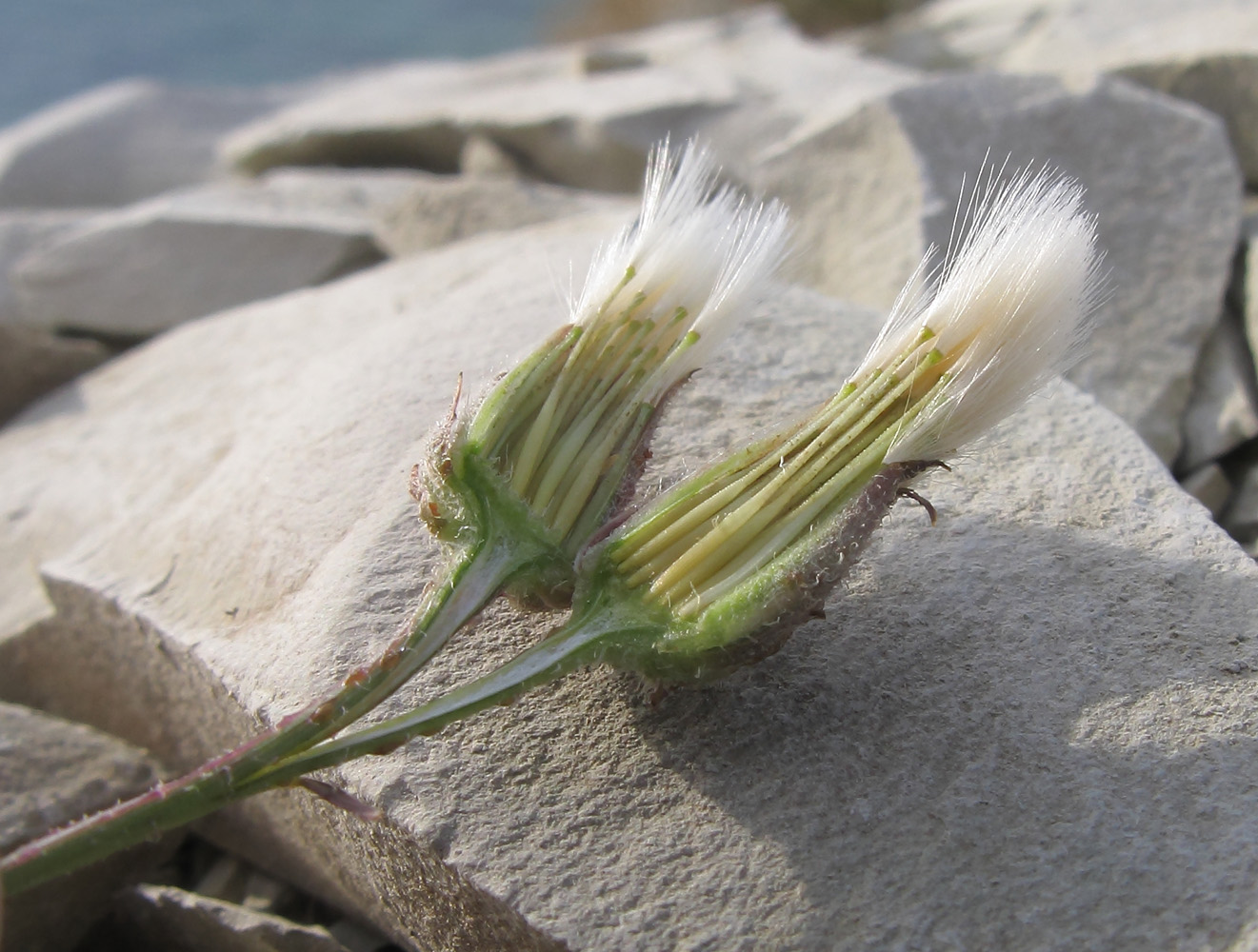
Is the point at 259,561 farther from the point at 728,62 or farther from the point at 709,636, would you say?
the point at 728,62

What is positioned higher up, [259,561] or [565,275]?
[565,275]

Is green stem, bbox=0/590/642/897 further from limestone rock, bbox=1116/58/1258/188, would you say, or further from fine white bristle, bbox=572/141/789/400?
limestone rock, bbox=1116/58/1258/188

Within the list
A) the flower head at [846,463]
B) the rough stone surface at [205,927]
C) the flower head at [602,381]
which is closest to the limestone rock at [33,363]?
the rough stone surface at [205,927]

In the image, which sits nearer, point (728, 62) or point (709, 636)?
point (709, 636)

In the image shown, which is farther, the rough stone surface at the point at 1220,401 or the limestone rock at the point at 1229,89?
the limestone rock at the point at 1229,89

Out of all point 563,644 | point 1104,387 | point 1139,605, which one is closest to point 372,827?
point 563,644

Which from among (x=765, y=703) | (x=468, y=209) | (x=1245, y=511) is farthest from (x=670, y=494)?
(x=468, y=209)

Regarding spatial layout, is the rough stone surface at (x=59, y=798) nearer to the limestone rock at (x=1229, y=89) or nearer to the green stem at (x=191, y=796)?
the green stem at (x=191, y=796)
